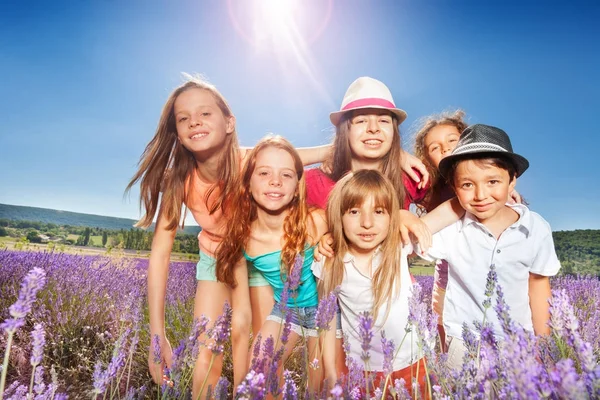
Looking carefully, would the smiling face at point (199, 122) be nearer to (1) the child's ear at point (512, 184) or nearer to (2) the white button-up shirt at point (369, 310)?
(2) the white button-up shirt at point (369, 310)

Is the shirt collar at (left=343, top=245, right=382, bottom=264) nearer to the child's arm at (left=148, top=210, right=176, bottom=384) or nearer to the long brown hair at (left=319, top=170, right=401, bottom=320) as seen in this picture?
the long brown hair at (left=319, top=170, right=401, bottom=320)

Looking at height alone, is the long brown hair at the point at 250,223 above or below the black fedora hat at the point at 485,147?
below

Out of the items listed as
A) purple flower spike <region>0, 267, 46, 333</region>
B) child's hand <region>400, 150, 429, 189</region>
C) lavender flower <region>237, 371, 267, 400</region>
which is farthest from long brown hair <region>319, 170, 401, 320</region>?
purple flower spike <region>0, 267, 46, 333</region>

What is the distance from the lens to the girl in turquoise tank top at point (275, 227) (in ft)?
8.45

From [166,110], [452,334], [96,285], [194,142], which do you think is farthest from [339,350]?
[96,285]

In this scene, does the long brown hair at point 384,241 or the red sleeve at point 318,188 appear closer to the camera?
the long brown hair at point 384,241

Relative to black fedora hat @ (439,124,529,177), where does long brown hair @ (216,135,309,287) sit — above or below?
below

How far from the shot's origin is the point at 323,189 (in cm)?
319

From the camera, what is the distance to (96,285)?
4.13 metres

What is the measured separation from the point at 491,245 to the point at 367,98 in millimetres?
1364

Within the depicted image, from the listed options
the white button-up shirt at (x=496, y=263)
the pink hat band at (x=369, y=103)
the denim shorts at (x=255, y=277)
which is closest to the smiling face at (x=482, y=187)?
the white button-up shirt at (x=496, y=263)

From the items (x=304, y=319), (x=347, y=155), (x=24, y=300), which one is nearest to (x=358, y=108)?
(x=347, y=155)

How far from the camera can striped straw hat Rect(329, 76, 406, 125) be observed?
9.82ft

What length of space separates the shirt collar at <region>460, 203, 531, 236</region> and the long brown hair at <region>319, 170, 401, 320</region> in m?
0.46
